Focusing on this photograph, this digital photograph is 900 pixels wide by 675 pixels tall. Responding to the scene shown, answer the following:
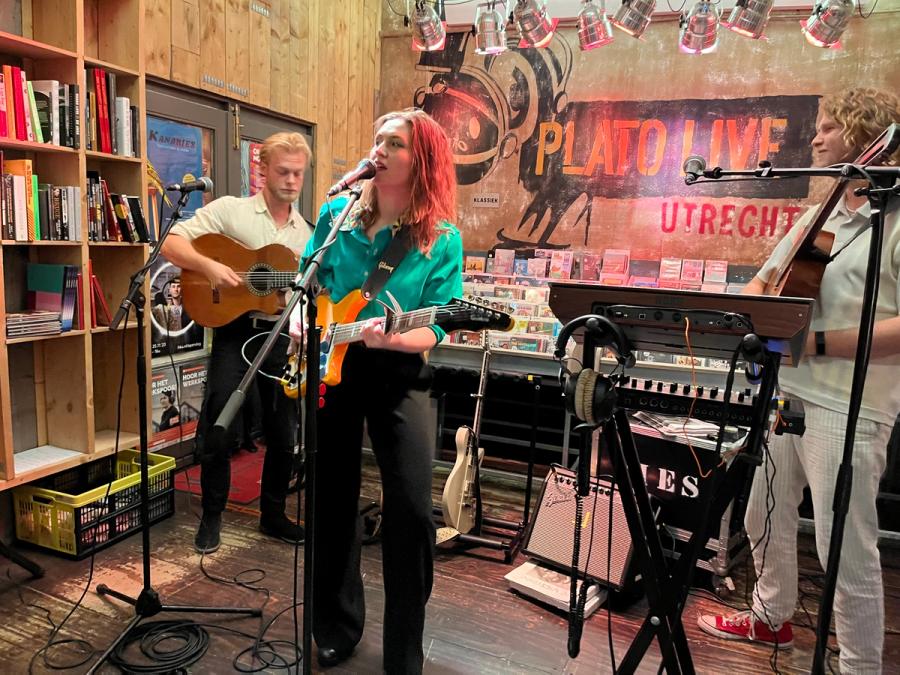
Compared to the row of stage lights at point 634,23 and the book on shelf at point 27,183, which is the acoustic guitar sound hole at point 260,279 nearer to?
the book on shelf at point 27,183

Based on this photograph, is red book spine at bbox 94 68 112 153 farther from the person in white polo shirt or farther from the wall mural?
the person in white polo shirt

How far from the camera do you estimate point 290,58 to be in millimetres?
3984

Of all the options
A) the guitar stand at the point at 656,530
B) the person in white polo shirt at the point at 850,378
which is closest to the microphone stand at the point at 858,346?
the guitar stand at the point at 656,530

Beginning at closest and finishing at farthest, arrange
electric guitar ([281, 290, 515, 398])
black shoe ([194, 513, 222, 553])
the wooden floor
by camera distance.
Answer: electric guitar ([281, 290, 515, 398]) → the wooden floor → black shoe ([194, 513, 222, 553])

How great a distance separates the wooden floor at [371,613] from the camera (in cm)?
211

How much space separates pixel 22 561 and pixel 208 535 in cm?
68

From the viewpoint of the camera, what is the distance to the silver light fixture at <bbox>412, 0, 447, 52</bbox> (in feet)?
12.3

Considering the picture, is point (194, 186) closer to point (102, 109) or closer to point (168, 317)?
point (102, 109)

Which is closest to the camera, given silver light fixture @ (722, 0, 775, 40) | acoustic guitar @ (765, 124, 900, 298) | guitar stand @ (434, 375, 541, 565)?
acoustic guitar @ (765, 124, 900, 298)

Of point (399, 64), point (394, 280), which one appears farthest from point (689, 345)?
point (399, 64)

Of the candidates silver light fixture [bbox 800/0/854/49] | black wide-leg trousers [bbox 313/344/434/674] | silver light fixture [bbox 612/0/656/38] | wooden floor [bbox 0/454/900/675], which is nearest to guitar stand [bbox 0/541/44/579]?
wooden floor [bbox 0/454/900/675]

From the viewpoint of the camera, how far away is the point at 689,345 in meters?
1.29

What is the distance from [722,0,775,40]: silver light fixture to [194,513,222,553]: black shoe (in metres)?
3.56

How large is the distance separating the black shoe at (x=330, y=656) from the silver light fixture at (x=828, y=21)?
363 centimetres
